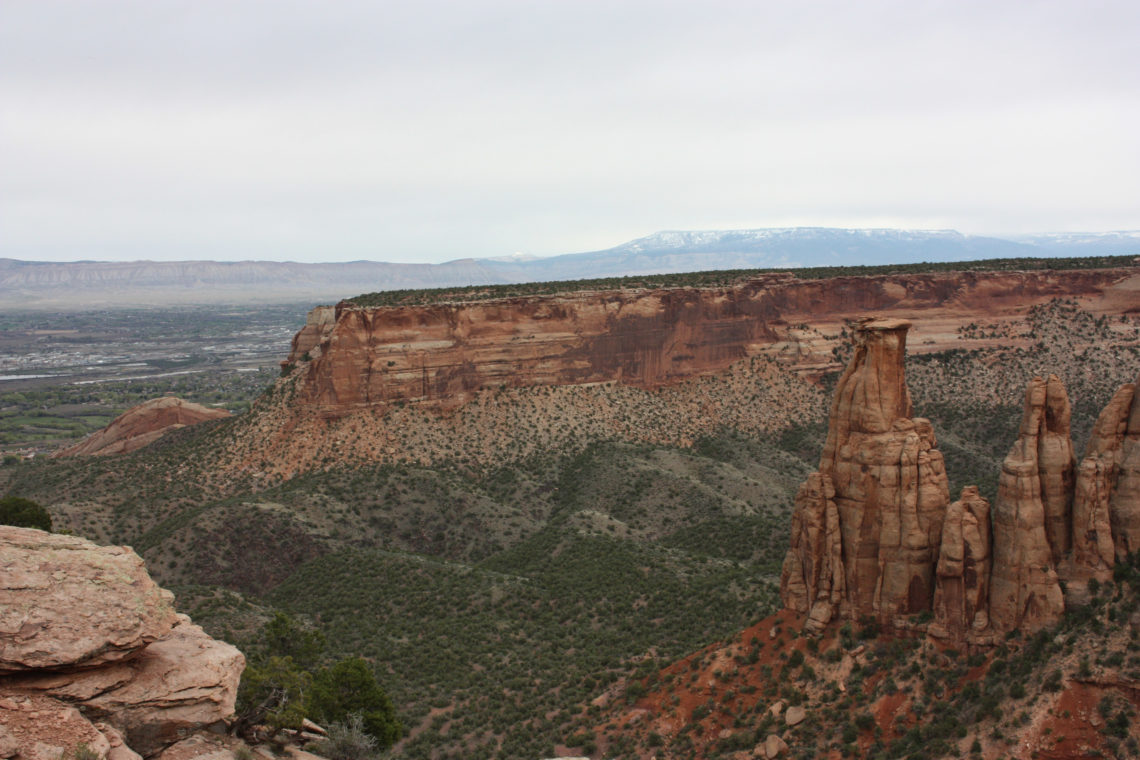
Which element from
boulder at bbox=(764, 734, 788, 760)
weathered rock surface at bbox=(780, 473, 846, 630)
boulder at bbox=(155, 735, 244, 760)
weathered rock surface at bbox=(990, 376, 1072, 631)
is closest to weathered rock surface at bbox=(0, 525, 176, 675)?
boulder at bbox=(155, 735, 244, 760)

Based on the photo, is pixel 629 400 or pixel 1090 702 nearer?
pixel 1090 702

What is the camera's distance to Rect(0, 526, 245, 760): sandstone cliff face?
15.9 m

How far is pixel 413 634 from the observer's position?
37.6m

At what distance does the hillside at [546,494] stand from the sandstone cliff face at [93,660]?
11.9 metres

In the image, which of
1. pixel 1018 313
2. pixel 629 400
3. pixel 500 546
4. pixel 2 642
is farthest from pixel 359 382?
pixel 1018 313

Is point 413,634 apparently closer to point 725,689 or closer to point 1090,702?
point 725,689

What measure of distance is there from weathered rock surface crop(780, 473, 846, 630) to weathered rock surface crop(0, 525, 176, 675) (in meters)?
17.7

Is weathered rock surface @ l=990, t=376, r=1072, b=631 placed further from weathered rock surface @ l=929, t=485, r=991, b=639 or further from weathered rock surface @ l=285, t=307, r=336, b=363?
weathered rock surface @ l=285, t=307, r=336, b=363

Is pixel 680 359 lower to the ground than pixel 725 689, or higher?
higher

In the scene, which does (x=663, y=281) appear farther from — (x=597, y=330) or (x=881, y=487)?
(x=881, y=487)

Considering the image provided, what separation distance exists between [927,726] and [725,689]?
6.93 m

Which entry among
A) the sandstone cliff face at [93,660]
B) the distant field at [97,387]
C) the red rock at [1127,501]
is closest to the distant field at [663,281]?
the sandstone cliff face at [93,660]

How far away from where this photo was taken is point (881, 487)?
23.4 metres

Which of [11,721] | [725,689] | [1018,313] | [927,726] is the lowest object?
[725,689]
